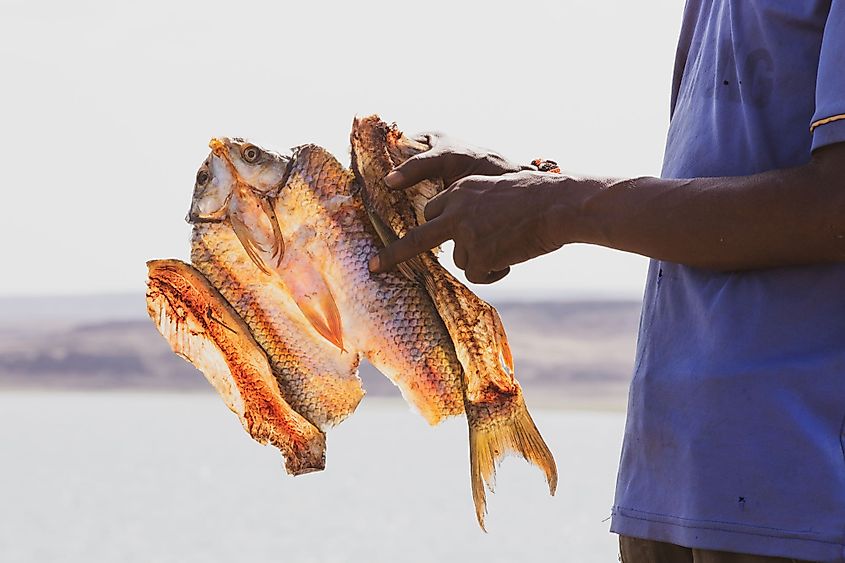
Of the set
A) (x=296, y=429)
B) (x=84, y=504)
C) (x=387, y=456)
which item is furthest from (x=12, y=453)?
(x=296, y=429)

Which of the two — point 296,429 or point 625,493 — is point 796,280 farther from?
point 296,429

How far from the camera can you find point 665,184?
1.31 meters

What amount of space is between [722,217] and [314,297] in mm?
658

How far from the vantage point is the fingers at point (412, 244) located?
1496mm

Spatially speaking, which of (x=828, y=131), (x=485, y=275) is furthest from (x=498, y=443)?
(x=828, y=131)

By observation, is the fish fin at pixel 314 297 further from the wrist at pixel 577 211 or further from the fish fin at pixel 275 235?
the wrist at pixel 577 211

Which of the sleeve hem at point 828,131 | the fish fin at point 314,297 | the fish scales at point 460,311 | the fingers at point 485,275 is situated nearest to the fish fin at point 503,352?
the fish scales at point 460,311

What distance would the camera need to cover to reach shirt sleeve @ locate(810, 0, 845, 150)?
1173 millimetres

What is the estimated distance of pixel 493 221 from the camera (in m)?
1.43

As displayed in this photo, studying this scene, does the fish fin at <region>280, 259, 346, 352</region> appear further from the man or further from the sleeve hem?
the sleeve hem

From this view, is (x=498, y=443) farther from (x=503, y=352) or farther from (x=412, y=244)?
(x=412, y=244)

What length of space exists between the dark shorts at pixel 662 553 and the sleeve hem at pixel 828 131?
0.45m

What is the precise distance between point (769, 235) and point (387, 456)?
37.1 ft

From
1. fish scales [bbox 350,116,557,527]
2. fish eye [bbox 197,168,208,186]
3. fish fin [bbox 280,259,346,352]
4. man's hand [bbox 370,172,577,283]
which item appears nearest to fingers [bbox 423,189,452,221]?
man's hand [bbox 370,172,577,283]
